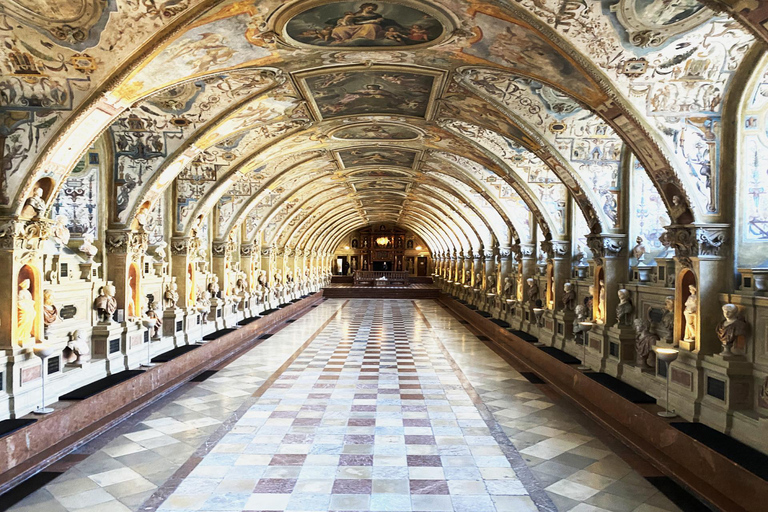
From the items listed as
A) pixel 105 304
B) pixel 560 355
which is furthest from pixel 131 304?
pixel 560 355

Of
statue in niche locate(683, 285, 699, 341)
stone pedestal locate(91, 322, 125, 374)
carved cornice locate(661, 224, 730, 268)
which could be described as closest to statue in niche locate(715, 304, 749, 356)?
statue in niche locate(683, 285, 699, 341)

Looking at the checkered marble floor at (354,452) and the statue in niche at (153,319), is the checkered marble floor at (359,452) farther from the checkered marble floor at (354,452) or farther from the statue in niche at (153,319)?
the statue in niche at (153,319)

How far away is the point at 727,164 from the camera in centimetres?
771

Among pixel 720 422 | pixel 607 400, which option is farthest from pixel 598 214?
pixel 720 422

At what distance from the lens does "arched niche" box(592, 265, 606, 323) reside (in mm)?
11609

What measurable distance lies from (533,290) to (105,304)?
11.9 m

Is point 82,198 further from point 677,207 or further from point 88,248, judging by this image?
point 677,207

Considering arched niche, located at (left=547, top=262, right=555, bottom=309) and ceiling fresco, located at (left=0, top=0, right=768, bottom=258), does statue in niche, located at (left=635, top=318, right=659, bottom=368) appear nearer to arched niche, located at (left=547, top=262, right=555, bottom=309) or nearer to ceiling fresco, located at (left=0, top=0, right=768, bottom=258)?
ceiling fresco, located at (left=0, top=0, right=768, bottom=258)

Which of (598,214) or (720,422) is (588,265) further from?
(720,422)

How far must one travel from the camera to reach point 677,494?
6.14 metres

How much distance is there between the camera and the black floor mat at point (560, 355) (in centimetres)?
1208

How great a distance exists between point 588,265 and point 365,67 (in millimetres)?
8001

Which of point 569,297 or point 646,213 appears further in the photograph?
point 569,297

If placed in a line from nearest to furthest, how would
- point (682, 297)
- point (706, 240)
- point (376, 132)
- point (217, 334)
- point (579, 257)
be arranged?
point (706, 240) → point (682, 297) → point (579, 257) → point (376, 132) → point (217, 334)
